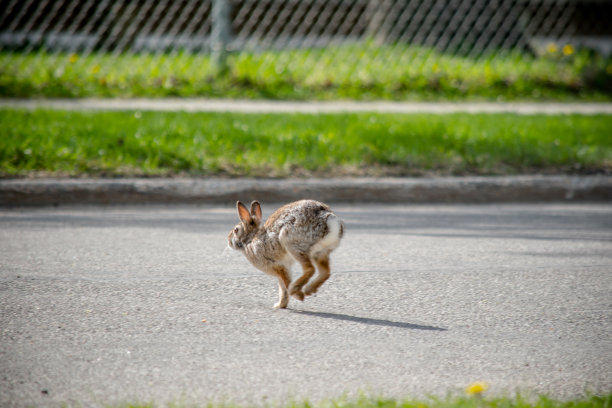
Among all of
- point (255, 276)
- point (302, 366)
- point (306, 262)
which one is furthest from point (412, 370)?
point (255, 276)

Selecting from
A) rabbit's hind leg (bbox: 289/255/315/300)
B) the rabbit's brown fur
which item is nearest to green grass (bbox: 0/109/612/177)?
the rabbit's brown fur

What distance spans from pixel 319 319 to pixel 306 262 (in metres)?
0.33

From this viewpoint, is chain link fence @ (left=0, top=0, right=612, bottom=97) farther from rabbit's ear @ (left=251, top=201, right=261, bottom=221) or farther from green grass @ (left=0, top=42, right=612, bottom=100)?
rabbit's ear @ (left=251, top=201, right=261, bottom=221)

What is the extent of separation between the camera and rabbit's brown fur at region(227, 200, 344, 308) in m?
3.92

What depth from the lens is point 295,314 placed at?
3922 mm

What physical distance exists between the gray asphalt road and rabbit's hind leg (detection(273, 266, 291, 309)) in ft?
0.26

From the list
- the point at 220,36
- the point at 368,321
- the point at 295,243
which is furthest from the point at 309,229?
the point at 220,36

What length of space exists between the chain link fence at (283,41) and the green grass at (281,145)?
2.41m

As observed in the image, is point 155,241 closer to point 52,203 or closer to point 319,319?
point 52,203

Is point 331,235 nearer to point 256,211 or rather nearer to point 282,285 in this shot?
point 282,285

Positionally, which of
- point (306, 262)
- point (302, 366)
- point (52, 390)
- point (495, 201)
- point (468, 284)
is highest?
point (495, 201)

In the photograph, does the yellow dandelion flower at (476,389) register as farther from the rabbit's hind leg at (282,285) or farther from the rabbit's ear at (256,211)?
the rabbit's ear at (256,211)

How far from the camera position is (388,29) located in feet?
42.0

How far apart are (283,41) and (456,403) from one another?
1016 centimetres
